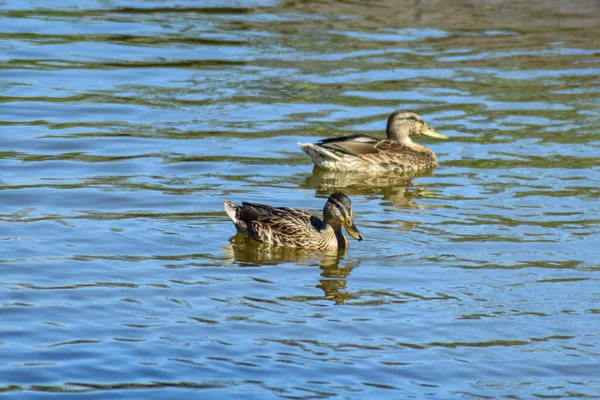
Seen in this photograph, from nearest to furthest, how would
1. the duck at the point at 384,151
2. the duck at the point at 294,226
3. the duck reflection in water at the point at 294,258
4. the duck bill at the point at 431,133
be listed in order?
the duck reflection in water at the point at 294,258 < the duck at the point at 294,226 < the duck at the point at 384,151 < the duck bill at the point at 431,133

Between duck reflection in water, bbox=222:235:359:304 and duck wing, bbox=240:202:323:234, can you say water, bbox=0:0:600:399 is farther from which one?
duck wing, bbox=240:202:323:234

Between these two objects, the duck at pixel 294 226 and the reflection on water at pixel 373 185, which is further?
the reflection on water at pixel 373 185

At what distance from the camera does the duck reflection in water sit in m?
11.5

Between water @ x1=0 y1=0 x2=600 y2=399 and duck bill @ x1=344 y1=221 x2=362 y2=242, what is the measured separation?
A: 19cm

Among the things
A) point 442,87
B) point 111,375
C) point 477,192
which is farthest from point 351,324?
point 442,87

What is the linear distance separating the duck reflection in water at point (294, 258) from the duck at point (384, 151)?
343cm

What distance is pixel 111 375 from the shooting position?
29.3 feet

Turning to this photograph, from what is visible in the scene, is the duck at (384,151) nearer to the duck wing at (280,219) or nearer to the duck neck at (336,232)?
the duck wing at (280,219)

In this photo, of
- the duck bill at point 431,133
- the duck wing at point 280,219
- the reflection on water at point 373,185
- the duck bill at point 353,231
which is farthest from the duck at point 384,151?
the duck bill at point 353,231

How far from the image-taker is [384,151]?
1677cm

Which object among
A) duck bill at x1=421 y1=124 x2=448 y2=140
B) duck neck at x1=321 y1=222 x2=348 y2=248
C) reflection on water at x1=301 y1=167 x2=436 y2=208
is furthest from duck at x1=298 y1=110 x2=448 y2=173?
duck neck at x1=321 y1=222 x2=348 y2=248

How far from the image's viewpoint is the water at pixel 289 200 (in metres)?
9.27

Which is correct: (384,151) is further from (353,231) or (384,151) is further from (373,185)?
(353,231)

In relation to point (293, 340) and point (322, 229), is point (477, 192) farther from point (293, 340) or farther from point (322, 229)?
point (293, 340)
